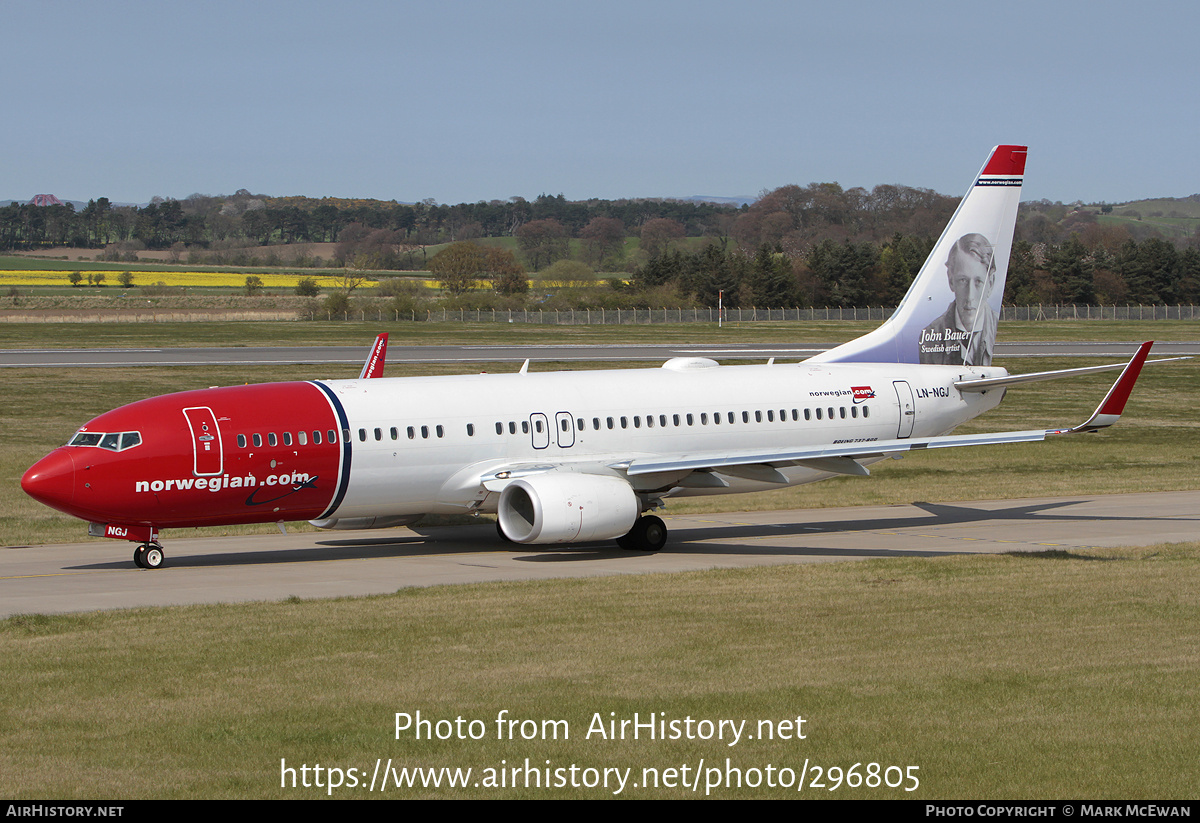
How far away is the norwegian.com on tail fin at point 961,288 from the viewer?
34812 mm

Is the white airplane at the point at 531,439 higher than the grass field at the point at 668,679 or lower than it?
higher

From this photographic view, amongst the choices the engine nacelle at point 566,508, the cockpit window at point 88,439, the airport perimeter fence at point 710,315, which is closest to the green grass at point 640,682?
the engine nacelle at point 566,508

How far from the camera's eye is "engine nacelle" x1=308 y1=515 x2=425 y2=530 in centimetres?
2870

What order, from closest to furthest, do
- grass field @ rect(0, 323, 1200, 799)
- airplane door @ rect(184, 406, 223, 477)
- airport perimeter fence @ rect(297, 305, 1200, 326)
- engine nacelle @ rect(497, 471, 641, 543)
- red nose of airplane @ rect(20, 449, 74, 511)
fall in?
grass field @ rect(0, 323, 1200, 799) < red nose of airplane @ rect(20, 449, 74, 511) < airplane door @ rect(184, 406, 223, 477) < engine nacelle @ rect(497, 471, 641, 543) < airport perimeter fence @ rect(297, 305, 1200, 326)

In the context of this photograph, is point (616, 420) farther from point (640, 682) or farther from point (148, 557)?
point (640, 682)

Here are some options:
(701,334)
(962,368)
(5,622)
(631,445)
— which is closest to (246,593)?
(5,622)

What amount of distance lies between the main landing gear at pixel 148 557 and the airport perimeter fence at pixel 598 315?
326 ft

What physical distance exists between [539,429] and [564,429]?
60cm

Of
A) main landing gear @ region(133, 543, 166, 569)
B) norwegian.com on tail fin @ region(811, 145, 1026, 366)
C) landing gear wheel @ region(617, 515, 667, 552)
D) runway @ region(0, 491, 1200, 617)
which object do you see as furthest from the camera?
norwegian.com on tail fin @ region(811, 145, 1026, 366)

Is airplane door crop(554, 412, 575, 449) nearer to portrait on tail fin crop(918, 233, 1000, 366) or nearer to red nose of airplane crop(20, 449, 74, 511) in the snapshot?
red nose of airplane crop(20, 449, 74, 511)

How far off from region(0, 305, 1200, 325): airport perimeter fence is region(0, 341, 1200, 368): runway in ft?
135

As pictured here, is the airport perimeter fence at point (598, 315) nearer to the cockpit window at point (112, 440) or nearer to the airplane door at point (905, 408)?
the airplane door at point (905, 408)

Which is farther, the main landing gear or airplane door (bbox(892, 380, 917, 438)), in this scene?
airplane door (bbox(892, 380, 917, 438))

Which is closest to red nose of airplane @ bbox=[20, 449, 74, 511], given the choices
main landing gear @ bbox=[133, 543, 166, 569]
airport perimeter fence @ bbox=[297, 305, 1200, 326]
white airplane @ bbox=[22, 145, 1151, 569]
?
white airplane @ bbox=[22, 145, 1151, 569]
